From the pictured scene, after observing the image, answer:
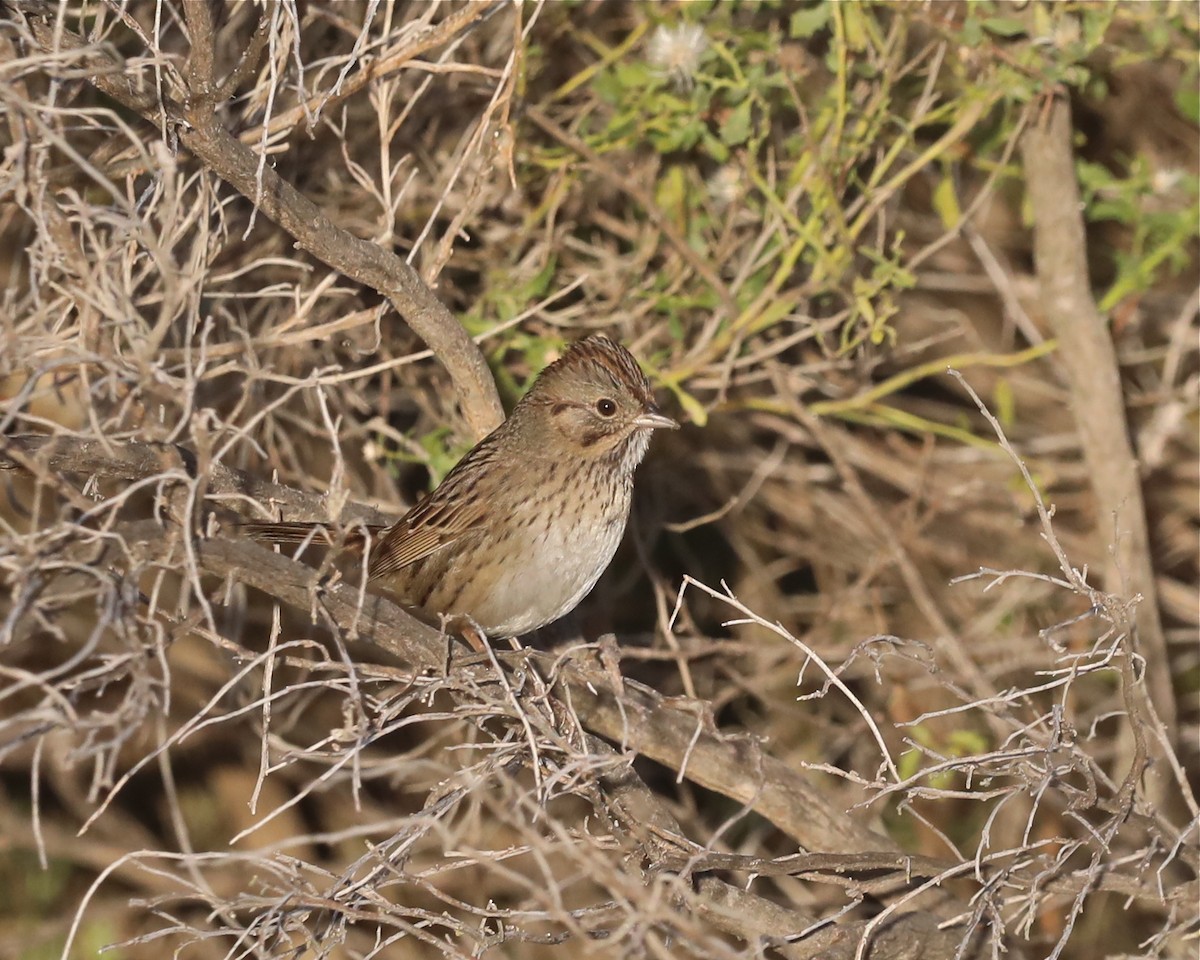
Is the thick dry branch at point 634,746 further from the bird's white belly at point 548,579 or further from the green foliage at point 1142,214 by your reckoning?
the green foliage at point 1142,214

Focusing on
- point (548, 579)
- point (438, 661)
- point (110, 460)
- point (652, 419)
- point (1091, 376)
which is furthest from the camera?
point (1091, 376)

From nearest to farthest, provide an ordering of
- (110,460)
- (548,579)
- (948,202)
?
(110,460) → (548,579) → (948,202)

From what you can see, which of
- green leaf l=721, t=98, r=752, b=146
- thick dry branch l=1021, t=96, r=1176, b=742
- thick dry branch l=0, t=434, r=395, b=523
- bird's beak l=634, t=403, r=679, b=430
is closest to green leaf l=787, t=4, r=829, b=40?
green leaf l=721, t=98, r=752, b=146

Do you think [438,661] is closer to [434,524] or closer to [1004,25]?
[434,524]

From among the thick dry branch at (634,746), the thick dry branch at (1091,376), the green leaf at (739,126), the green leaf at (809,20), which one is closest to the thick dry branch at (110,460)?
the thick dry branch at (634,746)

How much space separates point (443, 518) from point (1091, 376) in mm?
1855

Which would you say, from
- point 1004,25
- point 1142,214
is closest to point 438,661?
point 1004,25

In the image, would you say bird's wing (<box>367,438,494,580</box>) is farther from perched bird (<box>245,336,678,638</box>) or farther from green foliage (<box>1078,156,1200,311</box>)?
green foliage (<box>1078,156,1200,311</box>)

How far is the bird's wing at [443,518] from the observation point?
134 inches

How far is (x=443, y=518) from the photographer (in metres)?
3.42

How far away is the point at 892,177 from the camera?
3895 millimetres

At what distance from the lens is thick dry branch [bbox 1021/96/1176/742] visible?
12.8ft

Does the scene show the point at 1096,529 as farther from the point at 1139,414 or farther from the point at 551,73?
the point at 551,73

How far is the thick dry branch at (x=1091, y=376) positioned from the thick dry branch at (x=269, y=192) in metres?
1.63
